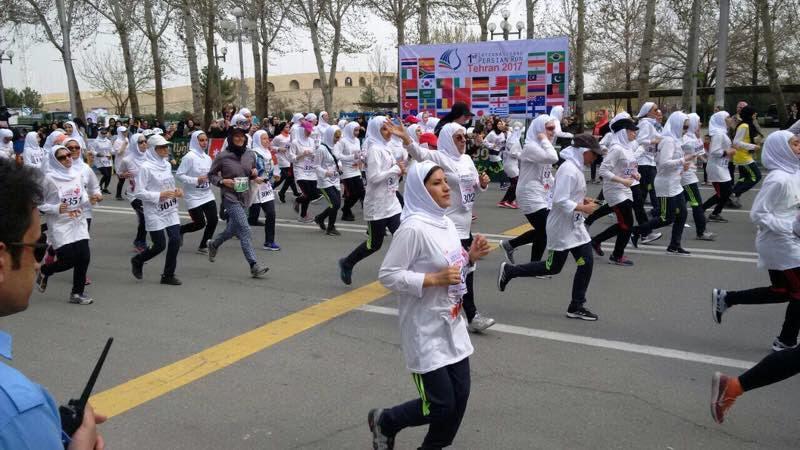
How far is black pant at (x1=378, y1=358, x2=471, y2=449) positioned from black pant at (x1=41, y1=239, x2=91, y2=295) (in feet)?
17.3

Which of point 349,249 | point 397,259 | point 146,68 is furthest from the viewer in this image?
point 146,68

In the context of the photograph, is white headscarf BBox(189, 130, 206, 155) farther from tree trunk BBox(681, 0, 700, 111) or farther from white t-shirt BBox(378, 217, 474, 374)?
tree trunk BBox(681, 0, 700, 111)

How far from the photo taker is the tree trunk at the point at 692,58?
21.1 m

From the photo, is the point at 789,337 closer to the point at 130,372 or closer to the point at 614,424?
the point at 614,424

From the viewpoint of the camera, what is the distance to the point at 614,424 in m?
4.45

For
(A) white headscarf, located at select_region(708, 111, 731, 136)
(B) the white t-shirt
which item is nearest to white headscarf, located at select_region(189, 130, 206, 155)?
(B) the white t-shirt

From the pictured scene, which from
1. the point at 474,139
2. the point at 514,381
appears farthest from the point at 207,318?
the point at 474,139

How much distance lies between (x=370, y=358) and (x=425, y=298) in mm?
2154

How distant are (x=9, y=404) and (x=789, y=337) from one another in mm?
5643

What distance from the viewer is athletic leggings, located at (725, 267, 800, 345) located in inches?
211

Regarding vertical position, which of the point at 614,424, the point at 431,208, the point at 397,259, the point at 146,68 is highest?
the point at 146,68

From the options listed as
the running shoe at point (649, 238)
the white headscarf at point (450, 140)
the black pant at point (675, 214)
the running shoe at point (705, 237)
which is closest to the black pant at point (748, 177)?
the running shoe at point (705, 237)

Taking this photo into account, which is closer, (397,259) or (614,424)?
(397,259)

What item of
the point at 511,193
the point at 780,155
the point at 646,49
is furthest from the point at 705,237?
the point at 646,49
